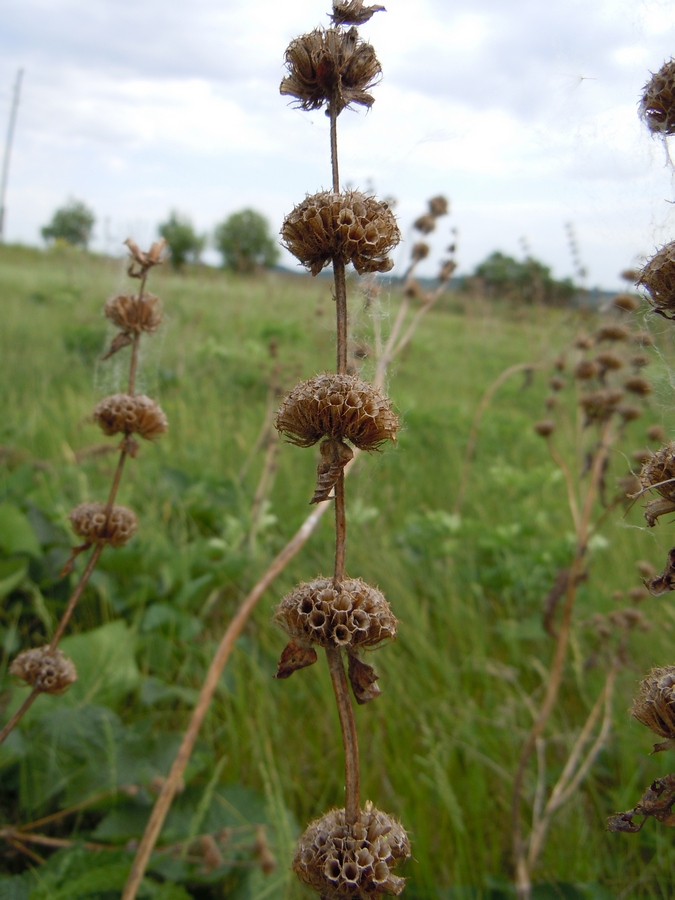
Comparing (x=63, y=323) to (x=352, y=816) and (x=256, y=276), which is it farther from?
(x=352, y=816)

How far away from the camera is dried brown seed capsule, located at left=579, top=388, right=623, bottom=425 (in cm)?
185

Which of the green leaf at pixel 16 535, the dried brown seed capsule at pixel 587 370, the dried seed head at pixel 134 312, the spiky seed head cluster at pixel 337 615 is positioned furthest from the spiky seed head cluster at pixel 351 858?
the green leaf at pixel 16 535

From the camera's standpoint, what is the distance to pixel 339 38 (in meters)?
0.62

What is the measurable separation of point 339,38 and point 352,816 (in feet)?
2.18

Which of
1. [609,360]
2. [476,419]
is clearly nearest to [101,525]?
[609,360]

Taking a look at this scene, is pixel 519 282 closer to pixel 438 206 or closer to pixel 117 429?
pixel 438 206

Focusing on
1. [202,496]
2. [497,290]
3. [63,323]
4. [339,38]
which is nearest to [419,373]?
[63,323]

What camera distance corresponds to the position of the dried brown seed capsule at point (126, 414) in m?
1.00

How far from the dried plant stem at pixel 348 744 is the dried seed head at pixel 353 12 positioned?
1.83 feet

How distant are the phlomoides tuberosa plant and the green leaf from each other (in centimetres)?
140

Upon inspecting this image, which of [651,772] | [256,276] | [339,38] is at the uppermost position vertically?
[256,276]

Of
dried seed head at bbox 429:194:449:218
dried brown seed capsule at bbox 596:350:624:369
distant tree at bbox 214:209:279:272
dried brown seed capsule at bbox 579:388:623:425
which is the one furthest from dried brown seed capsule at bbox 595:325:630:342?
distant tree at bbox 214:209:279:272

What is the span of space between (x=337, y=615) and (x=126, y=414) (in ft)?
1.79

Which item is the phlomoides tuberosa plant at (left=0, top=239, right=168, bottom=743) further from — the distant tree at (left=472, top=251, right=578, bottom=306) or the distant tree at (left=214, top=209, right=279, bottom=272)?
→ the distant tree at (left=214, top=209, right=279, bottom=272)
